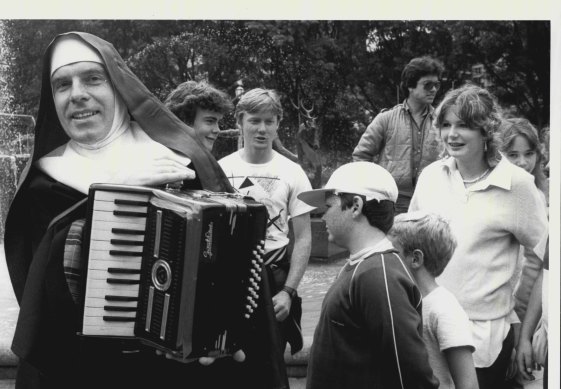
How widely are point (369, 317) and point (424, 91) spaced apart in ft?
6.04

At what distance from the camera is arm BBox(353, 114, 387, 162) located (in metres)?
3.74

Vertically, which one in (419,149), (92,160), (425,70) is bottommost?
(92,160)

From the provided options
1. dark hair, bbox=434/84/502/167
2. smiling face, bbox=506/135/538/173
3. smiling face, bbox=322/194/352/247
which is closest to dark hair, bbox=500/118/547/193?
smiling face, bbox=506/135/538/173

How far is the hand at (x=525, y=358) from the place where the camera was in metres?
2.67

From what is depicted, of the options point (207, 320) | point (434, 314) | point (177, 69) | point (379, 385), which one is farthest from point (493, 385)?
point (177, 69)

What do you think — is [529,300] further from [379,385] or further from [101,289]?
[101,289]

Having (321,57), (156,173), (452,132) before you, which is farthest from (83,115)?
(321,57)

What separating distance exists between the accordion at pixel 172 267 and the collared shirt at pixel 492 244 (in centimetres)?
90

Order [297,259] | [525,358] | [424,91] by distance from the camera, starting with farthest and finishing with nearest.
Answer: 1. [424,91]
2. [297,259]
3. [525,358]

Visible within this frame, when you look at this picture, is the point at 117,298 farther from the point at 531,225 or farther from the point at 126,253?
the point at 531,225

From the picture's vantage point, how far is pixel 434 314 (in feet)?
7.79

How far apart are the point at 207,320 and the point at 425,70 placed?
2135 mm

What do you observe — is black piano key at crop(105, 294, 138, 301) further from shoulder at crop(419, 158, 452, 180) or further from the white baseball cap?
shoulder at crop(419, 158, 452, 180)

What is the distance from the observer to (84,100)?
7.80 ft
